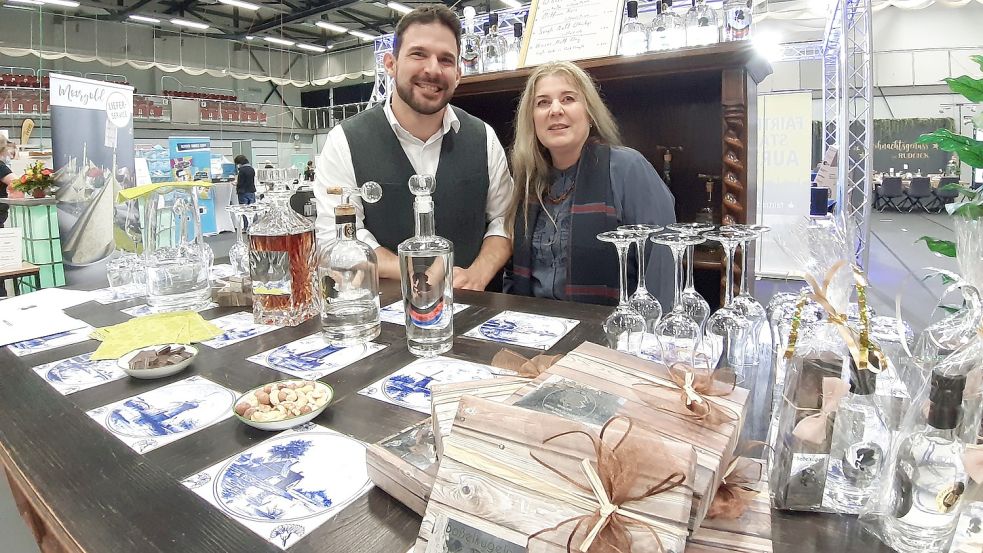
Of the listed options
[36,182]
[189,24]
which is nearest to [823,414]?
[36,182]

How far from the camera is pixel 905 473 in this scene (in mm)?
467

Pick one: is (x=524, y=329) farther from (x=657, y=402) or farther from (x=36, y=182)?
(x=36, y=182)

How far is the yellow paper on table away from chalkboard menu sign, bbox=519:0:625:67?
1564mm

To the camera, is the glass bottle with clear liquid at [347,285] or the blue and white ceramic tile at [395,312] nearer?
the glass bottle with clear liquid at [347,285]

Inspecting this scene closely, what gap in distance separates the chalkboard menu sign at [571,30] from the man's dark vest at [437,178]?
1.21 feet

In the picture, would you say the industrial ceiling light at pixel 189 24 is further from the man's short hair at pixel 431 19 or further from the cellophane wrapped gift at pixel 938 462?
the cellophane wrapped gift at pixel 938 462

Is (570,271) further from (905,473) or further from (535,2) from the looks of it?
(905,473)

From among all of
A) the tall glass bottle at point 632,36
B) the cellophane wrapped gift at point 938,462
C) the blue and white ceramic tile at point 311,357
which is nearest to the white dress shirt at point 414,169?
the tall glass bottle at point 632,36

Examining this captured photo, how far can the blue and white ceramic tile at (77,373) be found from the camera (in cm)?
88

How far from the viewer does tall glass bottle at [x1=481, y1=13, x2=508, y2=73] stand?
234 centimetres

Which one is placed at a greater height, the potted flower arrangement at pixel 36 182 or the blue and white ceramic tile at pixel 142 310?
the potted flower arrangement at pixel 36 182

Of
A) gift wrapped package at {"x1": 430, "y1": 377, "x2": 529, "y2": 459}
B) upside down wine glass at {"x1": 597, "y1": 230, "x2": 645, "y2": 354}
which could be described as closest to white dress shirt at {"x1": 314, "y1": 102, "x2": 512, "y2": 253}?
upside down wine glass at {"x1": 597, "y1": 230, "x2": 645, "y2": 354}

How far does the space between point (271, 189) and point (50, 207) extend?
453 cm

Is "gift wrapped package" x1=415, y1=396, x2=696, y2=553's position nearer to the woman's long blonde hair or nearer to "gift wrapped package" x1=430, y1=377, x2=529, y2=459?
"gift wrapped package" x1=430, y1=377, x2=529, y2=459
